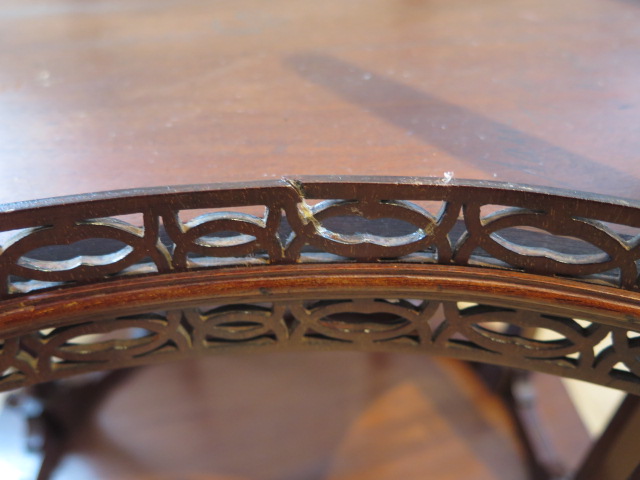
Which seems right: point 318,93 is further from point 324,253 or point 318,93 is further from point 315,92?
point 324,253

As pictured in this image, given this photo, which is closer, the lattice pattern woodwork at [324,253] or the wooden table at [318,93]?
the lattice pattern woodwork at [324,253]

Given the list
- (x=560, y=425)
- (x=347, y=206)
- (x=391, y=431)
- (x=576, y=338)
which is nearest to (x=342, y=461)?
(x=391, y=431)

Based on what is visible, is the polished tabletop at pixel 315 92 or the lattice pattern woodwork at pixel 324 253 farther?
the polished tabletop at pixel 315 92

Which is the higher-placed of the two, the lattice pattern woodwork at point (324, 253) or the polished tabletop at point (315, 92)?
the polished tabletop at point (315, 92)

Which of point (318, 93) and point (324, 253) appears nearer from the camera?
point (324, 253)

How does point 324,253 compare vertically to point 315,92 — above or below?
below

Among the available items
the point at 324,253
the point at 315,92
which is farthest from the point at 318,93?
the point at 324,253

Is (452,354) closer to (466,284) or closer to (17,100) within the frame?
(466,284)

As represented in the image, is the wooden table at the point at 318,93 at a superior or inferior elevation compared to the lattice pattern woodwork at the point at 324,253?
superior
